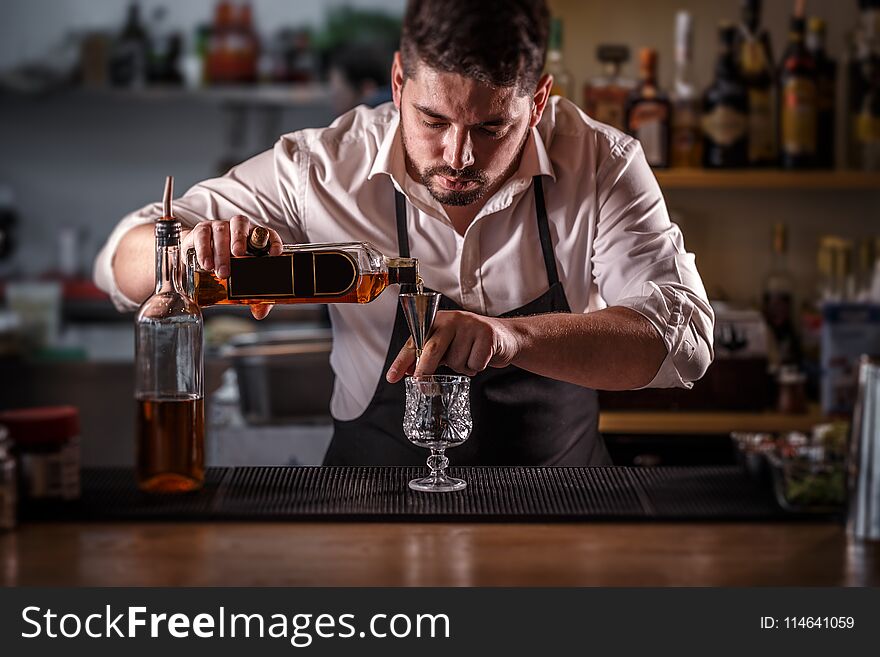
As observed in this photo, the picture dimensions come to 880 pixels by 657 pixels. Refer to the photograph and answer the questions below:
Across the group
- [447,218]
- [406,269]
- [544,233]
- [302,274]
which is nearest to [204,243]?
[302,274]

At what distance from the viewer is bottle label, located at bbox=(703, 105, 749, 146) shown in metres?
2.44

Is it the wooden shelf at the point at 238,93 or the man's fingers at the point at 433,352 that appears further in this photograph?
the wooden shelf at the point at 238,93

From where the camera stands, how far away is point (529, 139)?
1.72 m

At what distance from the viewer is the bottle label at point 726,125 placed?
2436mm

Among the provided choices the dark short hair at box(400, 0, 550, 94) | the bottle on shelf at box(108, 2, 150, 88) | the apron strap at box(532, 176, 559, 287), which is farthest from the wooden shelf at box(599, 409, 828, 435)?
the bottle on shelf at box(108, 2, 150, 88)

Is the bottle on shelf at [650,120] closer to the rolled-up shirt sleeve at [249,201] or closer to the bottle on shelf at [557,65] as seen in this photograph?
the bottle on shelf at [557,65]

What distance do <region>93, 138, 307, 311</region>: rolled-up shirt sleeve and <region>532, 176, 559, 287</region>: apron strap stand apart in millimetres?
371

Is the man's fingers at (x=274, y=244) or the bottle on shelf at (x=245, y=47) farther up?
the bottle on shelf at (x=245, y=47)

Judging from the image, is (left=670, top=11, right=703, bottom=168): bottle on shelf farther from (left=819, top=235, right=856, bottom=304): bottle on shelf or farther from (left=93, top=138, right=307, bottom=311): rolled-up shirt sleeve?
(left=93, top=138, right=307, bottom=311): rolled-up shirt sleeve

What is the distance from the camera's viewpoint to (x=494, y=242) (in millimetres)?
1738

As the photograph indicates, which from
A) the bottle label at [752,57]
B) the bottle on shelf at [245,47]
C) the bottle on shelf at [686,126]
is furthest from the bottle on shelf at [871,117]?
the bottle on shelf at [245,47]

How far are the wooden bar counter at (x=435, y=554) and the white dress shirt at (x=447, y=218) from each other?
55cm

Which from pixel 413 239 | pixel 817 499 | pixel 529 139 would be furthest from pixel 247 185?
pixel 817 499

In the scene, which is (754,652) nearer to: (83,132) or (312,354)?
(312,354)
